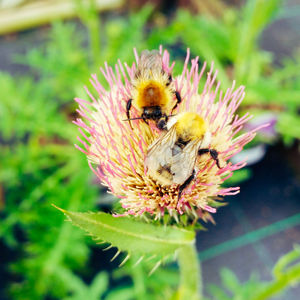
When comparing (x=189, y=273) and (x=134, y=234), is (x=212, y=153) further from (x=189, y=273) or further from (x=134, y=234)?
(x=189, y=273)

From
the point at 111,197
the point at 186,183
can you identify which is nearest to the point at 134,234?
the point at 186,183

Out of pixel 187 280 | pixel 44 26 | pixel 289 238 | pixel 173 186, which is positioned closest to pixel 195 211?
pixel 173 186

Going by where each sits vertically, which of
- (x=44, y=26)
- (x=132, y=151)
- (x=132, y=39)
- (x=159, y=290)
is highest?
(x=44, y=26)

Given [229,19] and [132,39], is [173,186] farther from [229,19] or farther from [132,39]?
[229,19]

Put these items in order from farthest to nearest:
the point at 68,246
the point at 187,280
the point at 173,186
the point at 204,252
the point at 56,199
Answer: the point at 204,252 → the point at 56,199 → the point at 68,246 → the point at 187,280 → the point at 173,186

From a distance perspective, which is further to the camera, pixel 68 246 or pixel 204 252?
pixel 204 252

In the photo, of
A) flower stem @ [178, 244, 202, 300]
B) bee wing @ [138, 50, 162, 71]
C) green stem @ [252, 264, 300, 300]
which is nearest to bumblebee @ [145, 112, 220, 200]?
bee wing @ [138, 50, 162, 71]

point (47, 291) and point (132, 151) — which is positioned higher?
point (132, 151)
